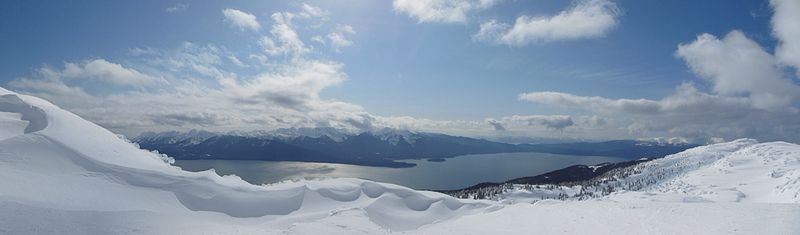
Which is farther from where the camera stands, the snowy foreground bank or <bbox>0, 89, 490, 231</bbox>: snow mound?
<bbox>0, 89, 490, 231</bbox>: snow mound

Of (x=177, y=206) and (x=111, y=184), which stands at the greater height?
(x=111, y=184)

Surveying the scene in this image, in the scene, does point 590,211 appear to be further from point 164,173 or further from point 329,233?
point 164,173

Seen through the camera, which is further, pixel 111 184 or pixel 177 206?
pixel 177 206

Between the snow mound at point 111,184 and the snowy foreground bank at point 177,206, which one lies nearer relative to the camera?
the snowy foreground bank at point 177,206

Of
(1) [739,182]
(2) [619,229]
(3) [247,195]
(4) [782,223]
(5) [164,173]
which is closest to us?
(4) [782,223]

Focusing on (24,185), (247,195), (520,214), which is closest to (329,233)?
(247,195)

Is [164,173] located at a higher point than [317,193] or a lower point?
higher

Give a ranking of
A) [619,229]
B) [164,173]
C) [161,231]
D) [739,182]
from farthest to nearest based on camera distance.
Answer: [739,182] → [164,173] → [619,229] → [161,231]

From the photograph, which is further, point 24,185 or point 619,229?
point 619,229
